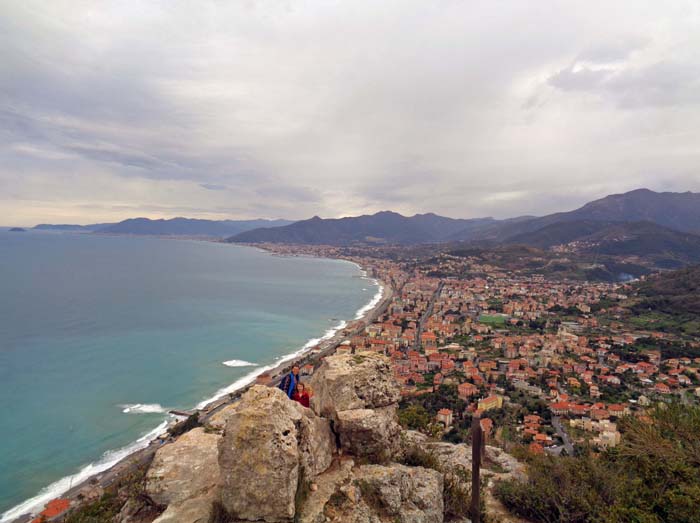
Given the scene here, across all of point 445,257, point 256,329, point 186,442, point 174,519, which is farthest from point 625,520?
point 445,257

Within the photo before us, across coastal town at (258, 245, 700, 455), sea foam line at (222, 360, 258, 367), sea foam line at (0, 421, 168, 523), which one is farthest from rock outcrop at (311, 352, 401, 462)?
sea foam line at (222, 360, 258, 367)

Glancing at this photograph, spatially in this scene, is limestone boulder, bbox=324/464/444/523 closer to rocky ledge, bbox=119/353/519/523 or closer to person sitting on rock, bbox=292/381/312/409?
rocky ledge, bbox=119/353/519/523

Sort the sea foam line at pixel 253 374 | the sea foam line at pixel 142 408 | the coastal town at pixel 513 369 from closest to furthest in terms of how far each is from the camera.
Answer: the coastal town at pixel 513 369 → the sea foam line at pixel 142 408 → the sea foam line at pixel 253 374

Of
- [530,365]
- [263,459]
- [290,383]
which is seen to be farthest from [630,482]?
[530,365]

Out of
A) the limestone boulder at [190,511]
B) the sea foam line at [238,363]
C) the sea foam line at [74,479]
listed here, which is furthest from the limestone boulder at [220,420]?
the sea foam line at [238,363]

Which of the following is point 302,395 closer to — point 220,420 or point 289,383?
point 289,383

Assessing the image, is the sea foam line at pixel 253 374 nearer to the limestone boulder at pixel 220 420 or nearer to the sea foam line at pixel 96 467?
the sea foam line at pixel 96 467
